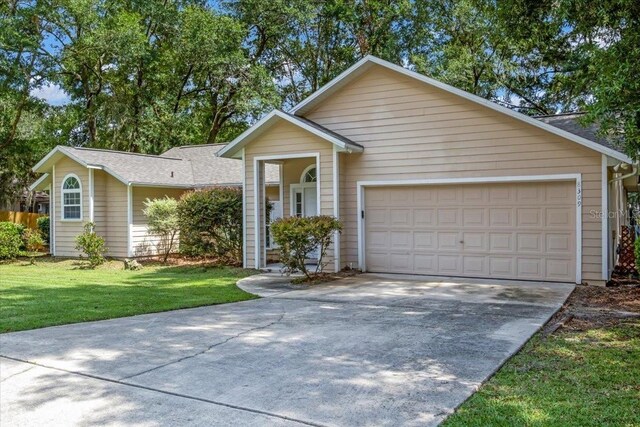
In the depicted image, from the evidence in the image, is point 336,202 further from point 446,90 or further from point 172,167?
point 172,167

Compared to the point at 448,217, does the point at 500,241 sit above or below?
below

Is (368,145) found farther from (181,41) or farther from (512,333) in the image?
(181,41)

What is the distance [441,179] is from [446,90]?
6.75ft

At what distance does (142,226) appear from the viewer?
58.1 ft

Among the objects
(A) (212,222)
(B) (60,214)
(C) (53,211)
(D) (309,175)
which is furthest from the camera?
(C) (53,211)

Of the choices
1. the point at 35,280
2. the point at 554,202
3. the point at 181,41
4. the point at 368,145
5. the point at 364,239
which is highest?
the point at 181,41

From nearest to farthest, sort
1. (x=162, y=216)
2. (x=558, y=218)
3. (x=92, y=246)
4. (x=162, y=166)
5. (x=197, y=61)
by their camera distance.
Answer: (x=558, y=218), (x=92, y=246), (x=162, y=216), (x=162, y=166), (x=197, y=61)

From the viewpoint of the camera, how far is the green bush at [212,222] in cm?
1468

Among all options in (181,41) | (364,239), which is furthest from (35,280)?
(181,41)

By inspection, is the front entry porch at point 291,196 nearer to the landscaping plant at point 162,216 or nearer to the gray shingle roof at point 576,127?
the landscaping plant at point 162,216

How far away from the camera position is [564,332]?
269 inches

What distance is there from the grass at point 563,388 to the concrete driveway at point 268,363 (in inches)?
8.0

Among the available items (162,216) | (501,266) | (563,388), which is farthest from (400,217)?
(563,388)

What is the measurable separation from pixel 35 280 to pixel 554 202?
39.4ft
